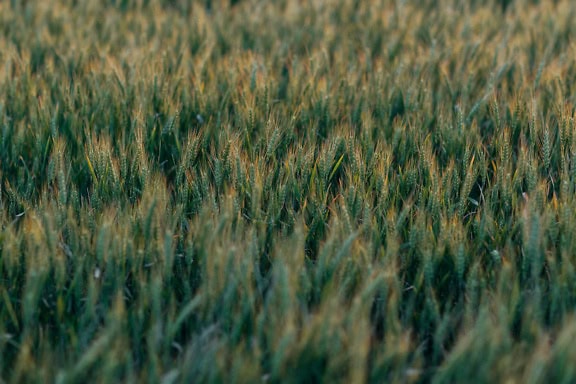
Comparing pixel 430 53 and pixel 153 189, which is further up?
pixel 430 53

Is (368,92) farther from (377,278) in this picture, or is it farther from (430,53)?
(377,278)

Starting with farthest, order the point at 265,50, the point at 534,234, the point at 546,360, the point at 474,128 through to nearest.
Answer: the point at 265,50
the point at 474,128
the point at 534,234
the point at 546,360

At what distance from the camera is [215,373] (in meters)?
1.51

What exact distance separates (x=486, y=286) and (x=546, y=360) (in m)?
0.40

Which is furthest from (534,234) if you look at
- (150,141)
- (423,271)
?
(150,141)

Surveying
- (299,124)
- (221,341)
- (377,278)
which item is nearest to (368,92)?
(299,124)

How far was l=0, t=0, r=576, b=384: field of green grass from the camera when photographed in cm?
160

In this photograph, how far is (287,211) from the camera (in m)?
2.11

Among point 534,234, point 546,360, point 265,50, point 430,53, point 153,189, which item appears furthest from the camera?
point 265,50

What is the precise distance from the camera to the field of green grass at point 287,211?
5.26ft

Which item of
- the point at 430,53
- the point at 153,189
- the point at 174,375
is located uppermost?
the point at 430,53

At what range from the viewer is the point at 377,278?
169cm

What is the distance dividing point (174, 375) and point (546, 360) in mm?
785

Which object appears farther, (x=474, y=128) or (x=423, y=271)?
(x=474, y=128)
